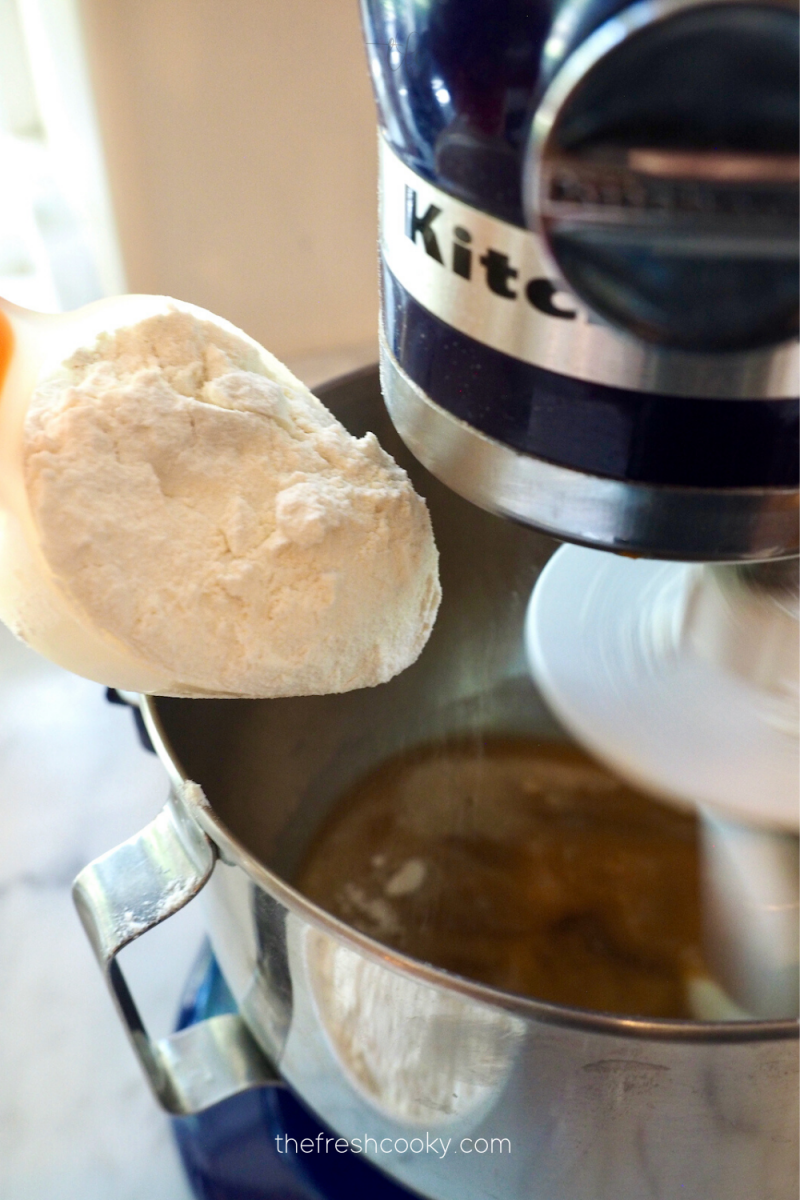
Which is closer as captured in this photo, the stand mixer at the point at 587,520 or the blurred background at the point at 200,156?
the stand mixer at the point at 587,520

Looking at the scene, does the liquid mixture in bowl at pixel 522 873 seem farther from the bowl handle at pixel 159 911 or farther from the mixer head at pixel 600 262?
the mixer head at pixel 600 262

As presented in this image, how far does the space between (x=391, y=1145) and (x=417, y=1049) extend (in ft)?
0.42

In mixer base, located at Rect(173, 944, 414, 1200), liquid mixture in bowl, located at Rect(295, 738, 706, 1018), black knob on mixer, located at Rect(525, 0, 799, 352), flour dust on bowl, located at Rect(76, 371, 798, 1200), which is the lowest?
liquid mixture in bowl, located at Rect(295, 738, 706, 1018)

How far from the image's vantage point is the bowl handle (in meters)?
0.51

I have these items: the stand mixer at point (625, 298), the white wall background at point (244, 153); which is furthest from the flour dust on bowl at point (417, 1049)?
the white wall background at point (244, 153)

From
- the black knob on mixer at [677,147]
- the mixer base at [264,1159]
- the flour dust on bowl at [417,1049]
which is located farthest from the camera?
the mixer base at [264,1159]

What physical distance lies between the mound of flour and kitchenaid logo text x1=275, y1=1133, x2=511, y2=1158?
23cm

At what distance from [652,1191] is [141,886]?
281 millimetres

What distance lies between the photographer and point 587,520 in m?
0.37

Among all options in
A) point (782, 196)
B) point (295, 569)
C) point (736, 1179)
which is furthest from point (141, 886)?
point (782, 196)

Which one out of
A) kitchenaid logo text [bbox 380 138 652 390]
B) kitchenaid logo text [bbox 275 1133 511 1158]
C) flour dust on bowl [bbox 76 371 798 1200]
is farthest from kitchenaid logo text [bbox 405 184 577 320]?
kitchenaid logo text [bbox 275 1133 511 1158]

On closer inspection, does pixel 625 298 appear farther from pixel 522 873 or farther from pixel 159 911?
pixel 522 873

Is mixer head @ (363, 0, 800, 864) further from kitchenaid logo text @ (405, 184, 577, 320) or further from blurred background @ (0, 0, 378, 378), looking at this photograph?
blurred background @ (0, 0, 378, 378)

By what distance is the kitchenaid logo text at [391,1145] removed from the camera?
51 cm
